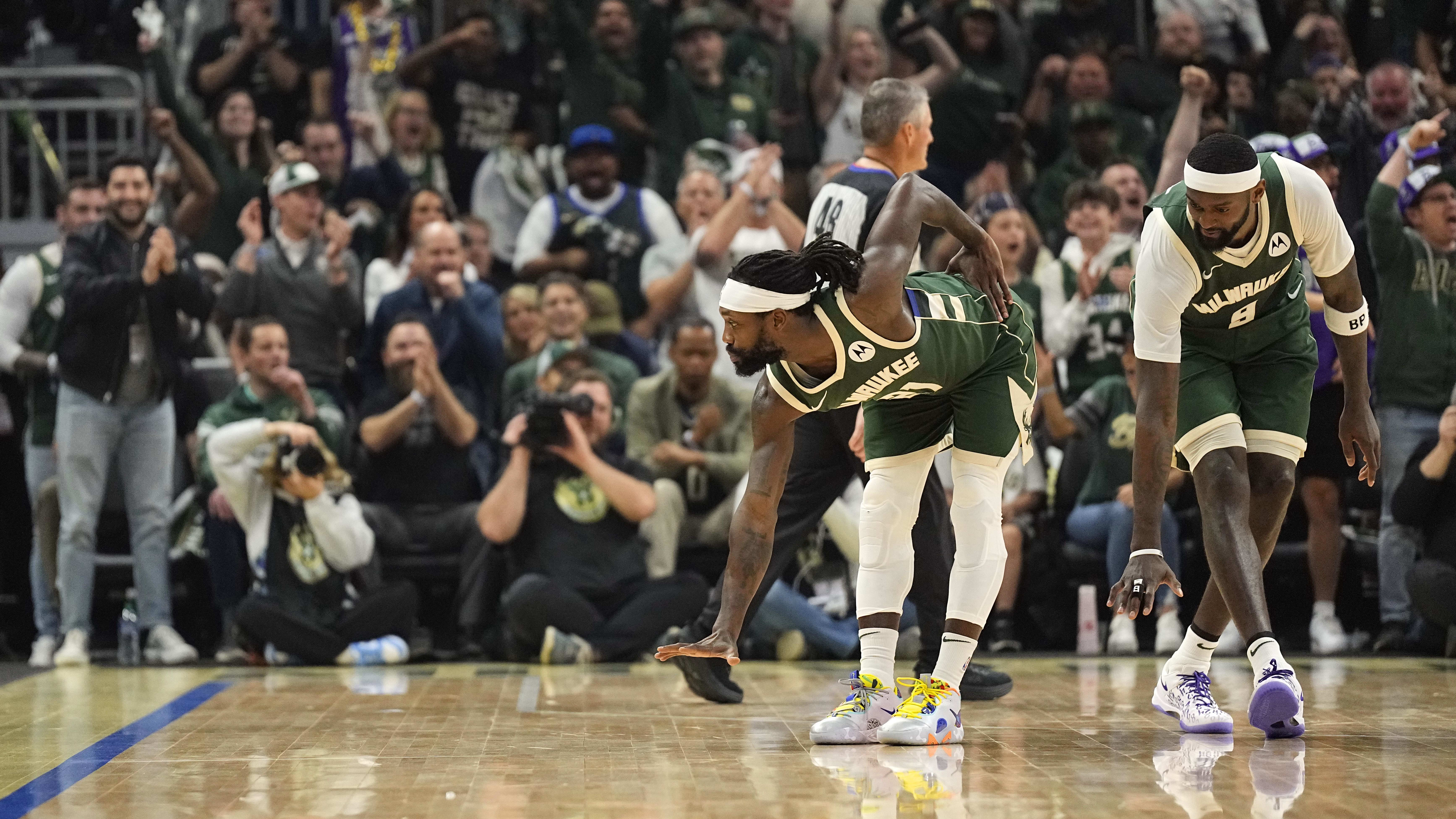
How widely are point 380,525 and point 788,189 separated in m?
3.62

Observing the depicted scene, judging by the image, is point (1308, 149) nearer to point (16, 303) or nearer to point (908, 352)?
point (908, 352)

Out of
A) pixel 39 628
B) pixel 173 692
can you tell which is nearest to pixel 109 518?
pixel 39 628

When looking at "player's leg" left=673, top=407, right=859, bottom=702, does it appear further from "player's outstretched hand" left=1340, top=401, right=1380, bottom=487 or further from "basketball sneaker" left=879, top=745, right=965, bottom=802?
"player's outstretched hand" left=1340, top=401, right=1380, bottom=487

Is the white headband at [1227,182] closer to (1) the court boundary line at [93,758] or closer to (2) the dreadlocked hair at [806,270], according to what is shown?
(2) the dreadlocked hair at [806,270]

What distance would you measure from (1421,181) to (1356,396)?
355 centimetres

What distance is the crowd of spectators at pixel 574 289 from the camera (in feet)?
26.3

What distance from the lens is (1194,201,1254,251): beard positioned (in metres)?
4.71

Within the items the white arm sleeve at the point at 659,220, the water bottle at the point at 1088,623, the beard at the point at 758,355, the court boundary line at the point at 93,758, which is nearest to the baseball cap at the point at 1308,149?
the water bottle at the point at 1088,623

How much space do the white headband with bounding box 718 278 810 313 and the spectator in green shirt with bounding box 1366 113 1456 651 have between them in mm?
4656

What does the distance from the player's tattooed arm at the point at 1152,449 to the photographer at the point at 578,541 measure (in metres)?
3.45

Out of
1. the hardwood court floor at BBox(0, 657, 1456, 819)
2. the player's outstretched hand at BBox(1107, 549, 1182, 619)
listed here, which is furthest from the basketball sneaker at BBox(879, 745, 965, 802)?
the player's outstretched hand at BBox(1107, 549, 1182, 619)

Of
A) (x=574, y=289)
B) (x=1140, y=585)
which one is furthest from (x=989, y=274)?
(x=574, y=289)

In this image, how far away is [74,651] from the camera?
8086 millimetres

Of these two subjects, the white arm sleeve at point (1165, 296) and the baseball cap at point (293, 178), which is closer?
the white arm sleeve at point (1165, 296)
